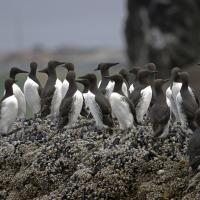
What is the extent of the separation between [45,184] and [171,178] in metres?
2.72

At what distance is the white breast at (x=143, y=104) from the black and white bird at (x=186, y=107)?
977mm

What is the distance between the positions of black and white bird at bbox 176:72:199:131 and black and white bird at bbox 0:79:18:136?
3.85m

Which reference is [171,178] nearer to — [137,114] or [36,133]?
[137,114]

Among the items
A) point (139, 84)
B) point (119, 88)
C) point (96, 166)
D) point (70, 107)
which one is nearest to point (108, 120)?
point (119, 88)

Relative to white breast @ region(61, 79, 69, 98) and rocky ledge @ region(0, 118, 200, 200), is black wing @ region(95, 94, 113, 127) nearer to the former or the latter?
rocky ledge @ region(0, 118, 200, 200)

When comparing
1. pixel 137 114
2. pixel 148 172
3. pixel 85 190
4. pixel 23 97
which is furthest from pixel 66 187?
pixel 23 97

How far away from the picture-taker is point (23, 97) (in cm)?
1919

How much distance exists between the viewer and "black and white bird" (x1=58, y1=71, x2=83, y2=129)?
17.1m

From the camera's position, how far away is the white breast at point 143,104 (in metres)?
17.2

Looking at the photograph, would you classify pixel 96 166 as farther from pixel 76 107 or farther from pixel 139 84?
pixel 139 84

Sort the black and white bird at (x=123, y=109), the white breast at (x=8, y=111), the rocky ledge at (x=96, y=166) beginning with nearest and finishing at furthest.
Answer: the rocky ledge at (x=96, y=166) → the black and white bird at (x=123, y=109) → the white breast at (x=8, y=111)

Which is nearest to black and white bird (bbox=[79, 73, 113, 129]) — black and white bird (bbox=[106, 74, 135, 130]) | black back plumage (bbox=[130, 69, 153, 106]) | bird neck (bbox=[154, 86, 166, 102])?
black and white bird (bbox=[106, 74, 135, 130])

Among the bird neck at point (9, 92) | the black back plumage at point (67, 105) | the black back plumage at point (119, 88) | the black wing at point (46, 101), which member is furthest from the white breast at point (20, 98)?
the black back plumage at point (119, 88)

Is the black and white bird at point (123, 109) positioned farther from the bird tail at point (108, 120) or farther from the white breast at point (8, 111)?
the white breast at point (8, 111)
